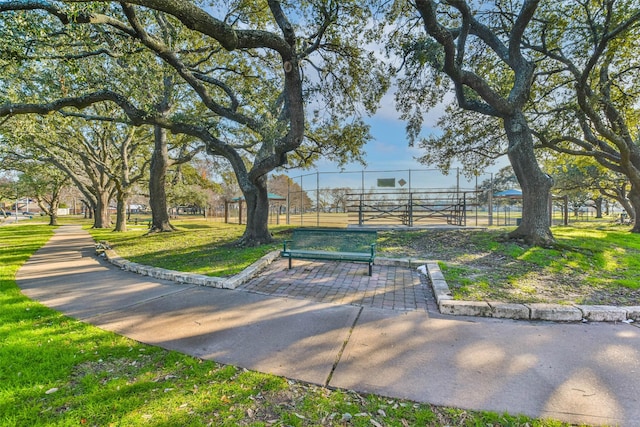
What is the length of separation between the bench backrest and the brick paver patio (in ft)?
1.50

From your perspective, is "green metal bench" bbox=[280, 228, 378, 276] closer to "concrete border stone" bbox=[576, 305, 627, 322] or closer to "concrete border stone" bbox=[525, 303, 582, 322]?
"concrete border stone" bbox=[525, 303, 582, 322]

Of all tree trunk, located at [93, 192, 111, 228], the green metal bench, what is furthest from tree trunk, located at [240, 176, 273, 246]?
tree trunk, located at [93, 192, 111, 228]

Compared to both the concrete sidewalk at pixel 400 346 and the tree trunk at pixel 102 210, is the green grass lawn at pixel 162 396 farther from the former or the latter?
the tree trunk at pixel 102 210

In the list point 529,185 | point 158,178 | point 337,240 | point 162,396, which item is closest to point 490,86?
point 529,185

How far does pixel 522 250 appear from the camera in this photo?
686 cm

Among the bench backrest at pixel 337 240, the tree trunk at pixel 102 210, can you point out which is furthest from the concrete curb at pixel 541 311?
the tree trunk at pixel 102 210

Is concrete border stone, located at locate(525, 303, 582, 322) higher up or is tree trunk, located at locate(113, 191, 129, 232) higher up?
tree trunk, located at locate(113, 191, 129, 232)

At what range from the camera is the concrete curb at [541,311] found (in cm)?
351

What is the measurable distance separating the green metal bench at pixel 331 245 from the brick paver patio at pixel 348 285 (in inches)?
15.0

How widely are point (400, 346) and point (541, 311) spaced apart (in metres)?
2.08

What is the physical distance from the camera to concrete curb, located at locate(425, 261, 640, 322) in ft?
11.5

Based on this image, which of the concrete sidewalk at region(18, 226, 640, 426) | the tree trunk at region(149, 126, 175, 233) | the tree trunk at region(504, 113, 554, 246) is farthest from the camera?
the tree trunk at region(149, 126, 175, 233)

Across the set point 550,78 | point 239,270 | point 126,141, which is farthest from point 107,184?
point 550,78

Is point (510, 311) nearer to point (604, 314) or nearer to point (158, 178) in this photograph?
point (604, 314)
